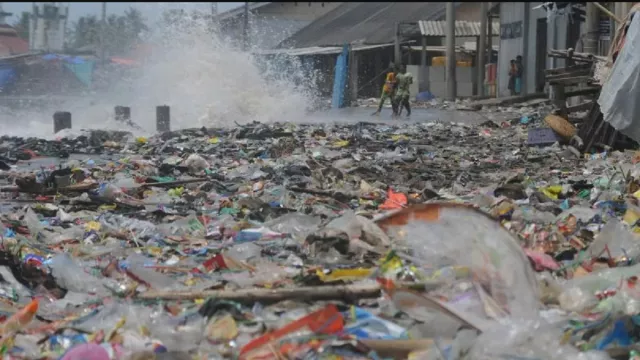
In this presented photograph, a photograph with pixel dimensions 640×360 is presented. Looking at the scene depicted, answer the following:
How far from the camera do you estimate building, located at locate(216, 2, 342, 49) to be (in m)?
44.6

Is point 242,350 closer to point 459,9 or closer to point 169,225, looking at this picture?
point 169,225

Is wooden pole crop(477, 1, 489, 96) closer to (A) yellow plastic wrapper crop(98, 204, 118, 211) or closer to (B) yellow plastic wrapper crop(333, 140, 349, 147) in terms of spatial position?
(B) yellow plastic wrapper crop(333, 140, 349, 147)

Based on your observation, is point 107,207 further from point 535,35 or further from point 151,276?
point 535,35

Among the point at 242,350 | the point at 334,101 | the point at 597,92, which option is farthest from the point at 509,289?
the point at 334,101

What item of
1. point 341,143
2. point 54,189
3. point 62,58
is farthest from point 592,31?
point 62,58

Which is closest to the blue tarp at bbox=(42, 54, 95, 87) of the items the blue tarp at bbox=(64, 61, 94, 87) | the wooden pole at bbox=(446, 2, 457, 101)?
the blue tarp at bbox=(64, 61, 94, 87)

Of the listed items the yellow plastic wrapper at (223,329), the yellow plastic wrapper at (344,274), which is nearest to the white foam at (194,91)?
the yellow plastic wrapper at (344,274)

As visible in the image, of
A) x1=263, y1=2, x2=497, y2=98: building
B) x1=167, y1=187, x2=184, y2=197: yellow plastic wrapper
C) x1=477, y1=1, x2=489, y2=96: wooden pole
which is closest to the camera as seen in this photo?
x1=167, y1=187, x2=184, y2=197: yellow plastic wrapper

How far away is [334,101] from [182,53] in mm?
4648

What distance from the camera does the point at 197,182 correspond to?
9.40 metres

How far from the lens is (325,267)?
5336mm

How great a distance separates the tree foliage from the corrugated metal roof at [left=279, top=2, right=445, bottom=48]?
19.7m

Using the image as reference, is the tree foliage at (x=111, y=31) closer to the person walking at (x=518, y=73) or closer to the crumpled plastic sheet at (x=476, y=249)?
the person walking at (x=518, y=73)

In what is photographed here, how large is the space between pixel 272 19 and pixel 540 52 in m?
24.8
